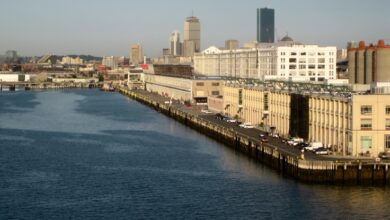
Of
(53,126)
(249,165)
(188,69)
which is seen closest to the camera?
(249,165)

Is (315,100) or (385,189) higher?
(315,100)

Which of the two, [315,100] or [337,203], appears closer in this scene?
[337,203]

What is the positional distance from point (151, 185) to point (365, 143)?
30.6 feet

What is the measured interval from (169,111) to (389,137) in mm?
39281

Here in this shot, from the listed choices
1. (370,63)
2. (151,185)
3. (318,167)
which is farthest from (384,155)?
(370,63)

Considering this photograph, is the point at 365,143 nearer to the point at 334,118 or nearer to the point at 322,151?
the point at 322,151

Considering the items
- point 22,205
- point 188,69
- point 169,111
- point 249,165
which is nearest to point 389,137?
point 249,165

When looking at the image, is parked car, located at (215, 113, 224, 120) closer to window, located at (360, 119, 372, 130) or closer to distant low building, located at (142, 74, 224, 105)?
distant low building, located at (142, 74, 224, 105)

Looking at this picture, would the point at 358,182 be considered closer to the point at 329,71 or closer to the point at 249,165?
the point at 249,165

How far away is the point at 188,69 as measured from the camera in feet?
311

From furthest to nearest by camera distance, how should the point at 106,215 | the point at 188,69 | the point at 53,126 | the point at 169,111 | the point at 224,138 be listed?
the point at 188,69, the point at 169,111, the point at 53,126, the point at 224,138, the point at 106,215

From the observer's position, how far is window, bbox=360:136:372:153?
32125 mm

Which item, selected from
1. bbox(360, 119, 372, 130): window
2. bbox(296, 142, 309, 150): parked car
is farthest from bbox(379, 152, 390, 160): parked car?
bbox(296, 142, 309, 150): parked car

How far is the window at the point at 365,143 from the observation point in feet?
105
